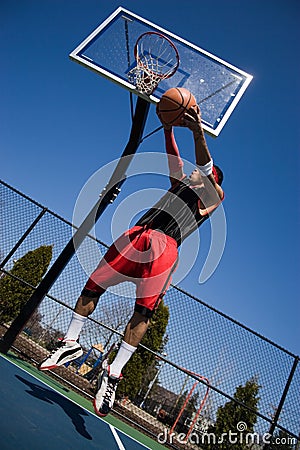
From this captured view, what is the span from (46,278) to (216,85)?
11.5 feet

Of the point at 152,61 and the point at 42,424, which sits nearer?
the point at 42,424

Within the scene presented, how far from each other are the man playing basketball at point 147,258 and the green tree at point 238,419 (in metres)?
3.74

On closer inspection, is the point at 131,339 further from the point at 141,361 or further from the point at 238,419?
the point at 141,361

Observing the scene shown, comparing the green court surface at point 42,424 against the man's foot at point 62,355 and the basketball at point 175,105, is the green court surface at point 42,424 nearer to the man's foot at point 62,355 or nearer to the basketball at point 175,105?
the man's foot at point 62,355

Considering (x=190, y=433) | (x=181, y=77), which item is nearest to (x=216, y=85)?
(x=181, y=77)

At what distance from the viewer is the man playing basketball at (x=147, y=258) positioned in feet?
8.83

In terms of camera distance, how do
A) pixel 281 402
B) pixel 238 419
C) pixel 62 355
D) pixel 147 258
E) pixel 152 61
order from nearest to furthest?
pixel 62 355 < pixel 147 258 < pixel 152 61 < pixel 281 402 < pixel 238 419

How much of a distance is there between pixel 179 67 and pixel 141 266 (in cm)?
307

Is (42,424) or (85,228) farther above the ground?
(85,228)

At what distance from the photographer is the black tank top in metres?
3.00

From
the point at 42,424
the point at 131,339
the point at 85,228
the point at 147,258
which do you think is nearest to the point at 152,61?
the point at 85,228

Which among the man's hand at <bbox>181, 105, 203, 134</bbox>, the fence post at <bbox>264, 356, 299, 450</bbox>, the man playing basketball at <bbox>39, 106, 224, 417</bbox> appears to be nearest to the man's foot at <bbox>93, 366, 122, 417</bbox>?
the man playing basketball at <bbox>39, 106, 224, 417</bbox>

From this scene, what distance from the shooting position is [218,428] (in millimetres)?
6121

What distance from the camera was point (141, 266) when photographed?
2.84 m
